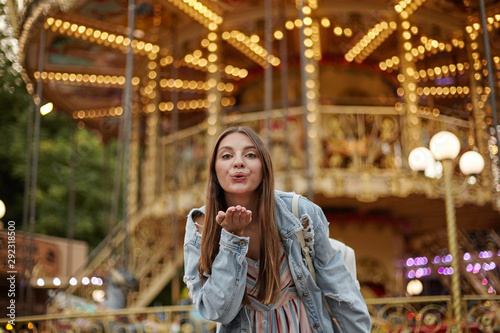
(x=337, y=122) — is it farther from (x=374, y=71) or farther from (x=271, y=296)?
(x=271, y=296)

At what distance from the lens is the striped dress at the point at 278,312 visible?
2.00 m

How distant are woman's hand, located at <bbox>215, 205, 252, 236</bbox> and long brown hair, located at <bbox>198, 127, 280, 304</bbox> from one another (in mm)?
141

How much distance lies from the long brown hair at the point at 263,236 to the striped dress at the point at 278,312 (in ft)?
0.14

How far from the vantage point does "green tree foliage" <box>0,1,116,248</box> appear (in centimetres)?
2036

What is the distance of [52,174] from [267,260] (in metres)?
22.7

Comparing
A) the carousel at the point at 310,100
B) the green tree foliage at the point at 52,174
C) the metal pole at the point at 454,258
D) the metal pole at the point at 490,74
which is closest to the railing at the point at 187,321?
the metal pole at the point at 454,258

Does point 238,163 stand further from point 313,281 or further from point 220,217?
point 313,281

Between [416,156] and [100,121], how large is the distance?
1105 cm

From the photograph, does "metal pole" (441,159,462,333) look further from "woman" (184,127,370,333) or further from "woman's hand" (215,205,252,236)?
"woman's hand" (215,205,252,236)

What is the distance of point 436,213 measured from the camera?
484 inches

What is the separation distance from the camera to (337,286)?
1994 mm

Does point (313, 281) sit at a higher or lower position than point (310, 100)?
lower

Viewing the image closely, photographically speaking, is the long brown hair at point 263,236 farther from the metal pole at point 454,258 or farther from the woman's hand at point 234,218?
the metal pole at point 454,258

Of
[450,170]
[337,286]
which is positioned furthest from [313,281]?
[450,170]
